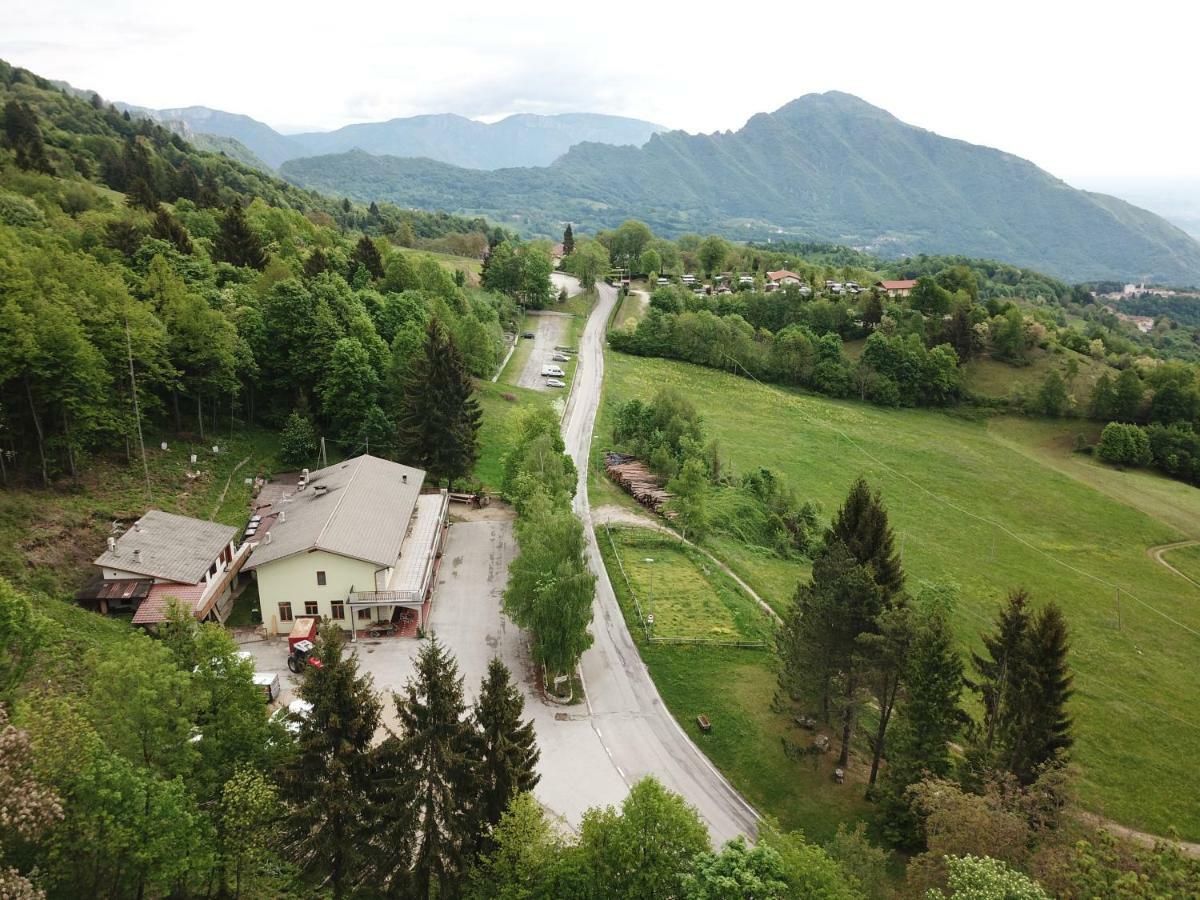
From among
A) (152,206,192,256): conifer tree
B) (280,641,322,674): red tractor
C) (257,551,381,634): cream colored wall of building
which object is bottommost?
(280,641,322,674): red tractor

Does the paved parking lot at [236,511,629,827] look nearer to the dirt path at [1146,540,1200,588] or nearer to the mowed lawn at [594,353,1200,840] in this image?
the mowed lawn at [594,353,1200,840]

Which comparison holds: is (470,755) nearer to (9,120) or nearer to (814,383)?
(814,383)

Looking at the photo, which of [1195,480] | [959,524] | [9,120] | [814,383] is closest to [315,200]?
[9,120]

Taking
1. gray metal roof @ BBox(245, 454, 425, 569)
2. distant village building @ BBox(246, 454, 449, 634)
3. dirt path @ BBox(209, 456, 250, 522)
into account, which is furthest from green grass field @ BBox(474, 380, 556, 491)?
dirt path @ BBox(209, 456, 250, 522)

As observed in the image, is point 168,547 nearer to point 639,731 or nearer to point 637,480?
point 639,731

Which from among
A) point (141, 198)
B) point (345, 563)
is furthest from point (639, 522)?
point (141, 198)
